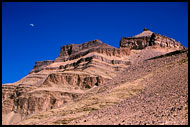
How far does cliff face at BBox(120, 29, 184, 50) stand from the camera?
106m

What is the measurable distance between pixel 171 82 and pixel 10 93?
57.6 metres

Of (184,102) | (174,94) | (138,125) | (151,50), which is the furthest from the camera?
(151,50)

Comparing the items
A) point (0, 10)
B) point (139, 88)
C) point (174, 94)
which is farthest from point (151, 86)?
point (0, 10)

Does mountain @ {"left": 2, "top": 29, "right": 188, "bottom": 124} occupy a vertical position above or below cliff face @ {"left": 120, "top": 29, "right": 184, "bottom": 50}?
below

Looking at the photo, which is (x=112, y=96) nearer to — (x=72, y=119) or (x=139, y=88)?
(x=139, y=88)

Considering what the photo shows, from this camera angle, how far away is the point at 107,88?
28.3 metres

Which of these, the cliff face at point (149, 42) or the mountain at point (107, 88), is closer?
the mountain at point (107, 88)

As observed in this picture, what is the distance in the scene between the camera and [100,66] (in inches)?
3123

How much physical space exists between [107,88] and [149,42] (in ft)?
269

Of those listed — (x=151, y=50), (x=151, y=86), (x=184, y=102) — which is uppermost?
(x=151, y=50)

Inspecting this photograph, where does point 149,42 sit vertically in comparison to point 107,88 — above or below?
above

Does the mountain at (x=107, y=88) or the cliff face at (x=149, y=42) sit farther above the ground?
the cliff face at (x=149, y=42)

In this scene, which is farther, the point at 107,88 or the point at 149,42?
the point at 149,42

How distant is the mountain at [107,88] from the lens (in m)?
17.3
